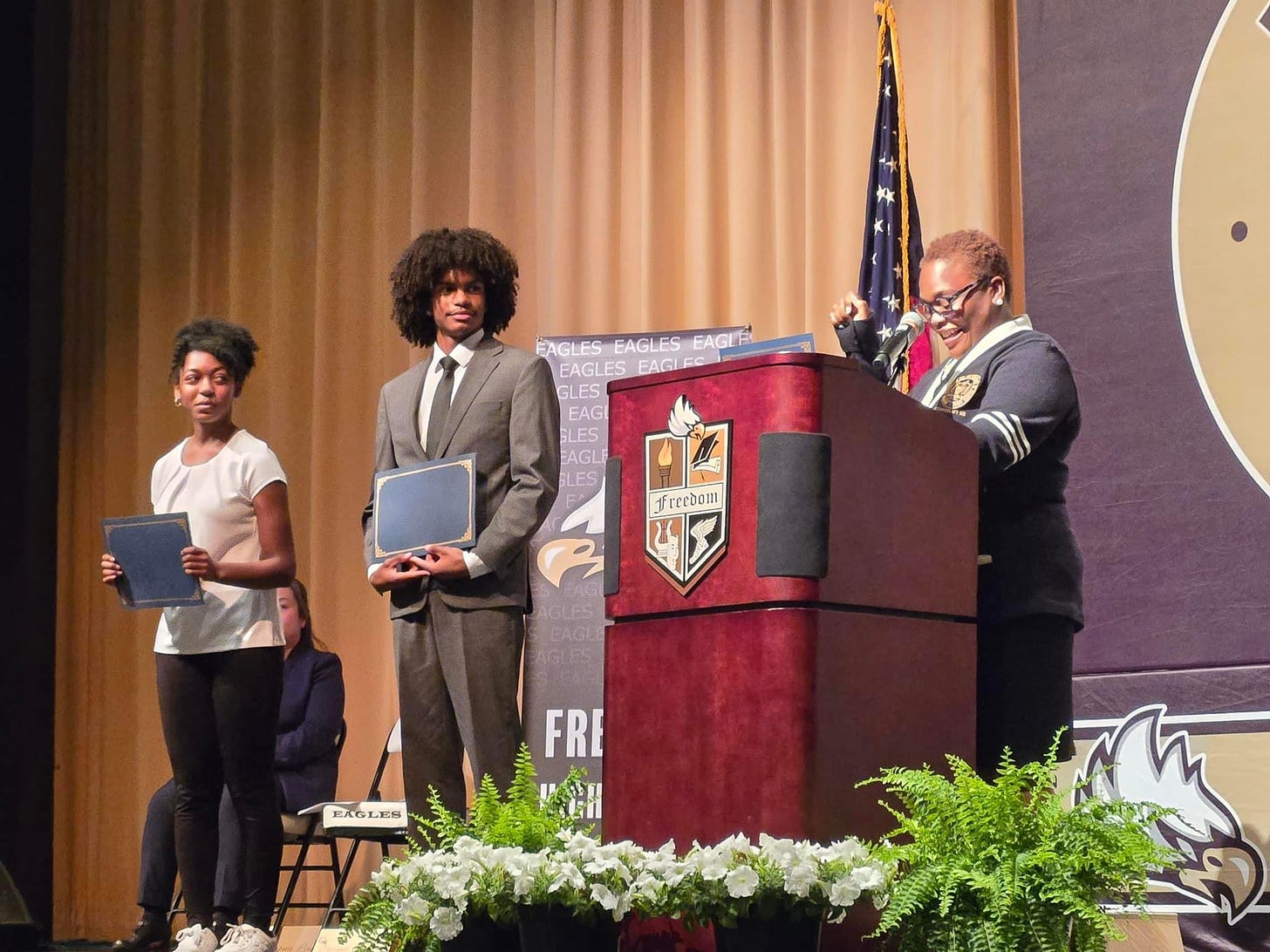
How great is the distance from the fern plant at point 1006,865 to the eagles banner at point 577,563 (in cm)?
249

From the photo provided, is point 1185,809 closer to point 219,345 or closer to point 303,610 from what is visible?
point 219,345

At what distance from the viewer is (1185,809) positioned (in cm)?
351

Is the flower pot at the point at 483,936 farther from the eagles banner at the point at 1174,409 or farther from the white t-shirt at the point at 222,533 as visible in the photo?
the eagles banner at the point at 1174,409

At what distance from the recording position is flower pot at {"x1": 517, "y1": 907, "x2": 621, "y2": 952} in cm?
192

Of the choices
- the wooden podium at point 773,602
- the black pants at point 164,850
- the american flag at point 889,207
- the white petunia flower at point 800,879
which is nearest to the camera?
the white petunia flower at point 800,879

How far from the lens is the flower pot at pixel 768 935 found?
6.10 ft

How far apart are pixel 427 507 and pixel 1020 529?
1150mm

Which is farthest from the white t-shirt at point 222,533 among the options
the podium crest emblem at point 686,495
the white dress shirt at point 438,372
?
the podium crest emblem at point 686,495

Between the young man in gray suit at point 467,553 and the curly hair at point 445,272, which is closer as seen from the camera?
the young man in gray suit at point 467,553

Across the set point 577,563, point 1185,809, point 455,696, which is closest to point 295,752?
point 577,563

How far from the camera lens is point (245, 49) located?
6.24 metres

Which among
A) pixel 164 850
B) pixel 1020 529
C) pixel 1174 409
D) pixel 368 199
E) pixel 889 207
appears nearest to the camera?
pixel 1020 529

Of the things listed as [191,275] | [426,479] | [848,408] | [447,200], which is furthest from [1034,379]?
[191,275]

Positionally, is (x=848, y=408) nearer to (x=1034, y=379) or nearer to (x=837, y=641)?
(x=837, y=641)
